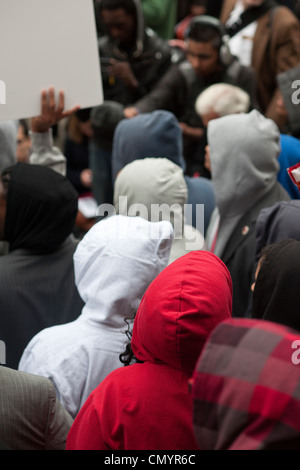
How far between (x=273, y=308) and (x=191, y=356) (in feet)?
1.18

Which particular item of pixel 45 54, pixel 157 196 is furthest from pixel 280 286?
pixel 45 54

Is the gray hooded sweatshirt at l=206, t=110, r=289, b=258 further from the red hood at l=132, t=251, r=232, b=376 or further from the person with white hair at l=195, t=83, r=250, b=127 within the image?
the red hood at l=132, t=251, r=232, b=376

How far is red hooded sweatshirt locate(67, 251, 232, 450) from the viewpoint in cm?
147

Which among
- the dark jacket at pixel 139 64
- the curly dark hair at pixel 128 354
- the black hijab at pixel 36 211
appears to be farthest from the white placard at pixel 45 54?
the dark jacket at pixel 139 64

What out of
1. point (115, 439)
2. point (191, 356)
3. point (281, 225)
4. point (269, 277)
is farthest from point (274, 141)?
point (115, 439)

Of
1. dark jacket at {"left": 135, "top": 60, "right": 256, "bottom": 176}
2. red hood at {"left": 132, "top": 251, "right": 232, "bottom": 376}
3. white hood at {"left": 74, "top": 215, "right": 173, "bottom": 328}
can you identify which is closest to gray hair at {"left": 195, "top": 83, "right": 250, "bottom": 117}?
dark jacket at {"left": 135, "top": 60, "right": 256, "bottom": 176}

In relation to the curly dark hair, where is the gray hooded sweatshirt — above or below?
above

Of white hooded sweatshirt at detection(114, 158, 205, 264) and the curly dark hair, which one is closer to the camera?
the curly dark hair

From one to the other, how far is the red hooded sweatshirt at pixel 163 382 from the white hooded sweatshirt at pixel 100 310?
355mm

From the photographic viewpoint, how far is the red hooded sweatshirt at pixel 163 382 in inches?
57.7

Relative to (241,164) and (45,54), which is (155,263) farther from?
(45,54)

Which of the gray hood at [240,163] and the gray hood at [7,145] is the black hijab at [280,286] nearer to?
the gray hood at [240,163]

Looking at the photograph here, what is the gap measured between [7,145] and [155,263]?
4.46 ft

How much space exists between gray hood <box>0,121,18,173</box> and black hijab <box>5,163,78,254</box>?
65 centimetres
